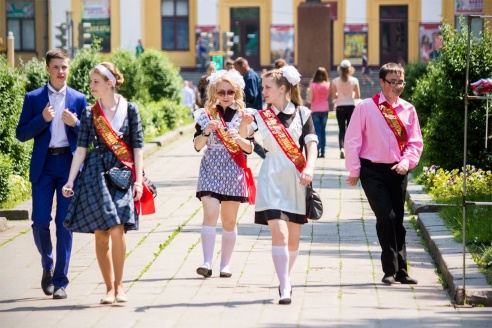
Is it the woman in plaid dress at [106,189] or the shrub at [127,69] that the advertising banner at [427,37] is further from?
the woman in plaid dress at [106,189]

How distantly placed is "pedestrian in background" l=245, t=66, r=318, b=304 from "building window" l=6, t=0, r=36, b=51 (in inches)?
2154

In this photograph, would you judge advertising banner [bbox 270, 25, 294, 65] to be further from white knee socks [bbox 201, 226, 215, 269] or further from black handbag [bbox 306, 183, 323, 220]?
black handbag [bbox 306, 183, 323, 220]

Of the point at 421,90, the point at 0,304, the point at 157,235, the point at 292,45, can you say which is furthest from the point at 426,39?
the point at 0,304

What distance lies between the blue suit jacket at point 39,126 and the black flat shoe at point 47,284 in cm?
69

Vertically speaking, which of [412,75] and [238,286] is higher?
[412,75]

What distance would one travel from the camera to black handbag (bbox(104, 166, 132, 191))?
7883 millimetres

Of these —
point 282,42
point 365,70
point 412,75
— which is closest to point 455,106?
point 412,75

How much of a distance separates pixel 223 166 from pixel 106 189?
1527 millimetres

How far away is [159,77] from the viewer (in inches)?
1225

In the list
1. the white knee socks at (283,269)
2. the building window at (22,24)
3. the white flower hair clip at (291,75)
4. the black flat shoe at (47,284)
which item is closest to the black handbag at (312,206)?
the white knee socks at (283,269)

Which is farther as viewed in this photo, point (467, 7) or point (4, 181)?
point (467, 7)

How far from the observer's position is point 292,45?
58.9m

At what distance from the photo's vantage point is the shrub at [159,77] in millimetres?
30703

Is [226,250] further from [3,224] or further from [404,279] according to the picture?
[3,224]
